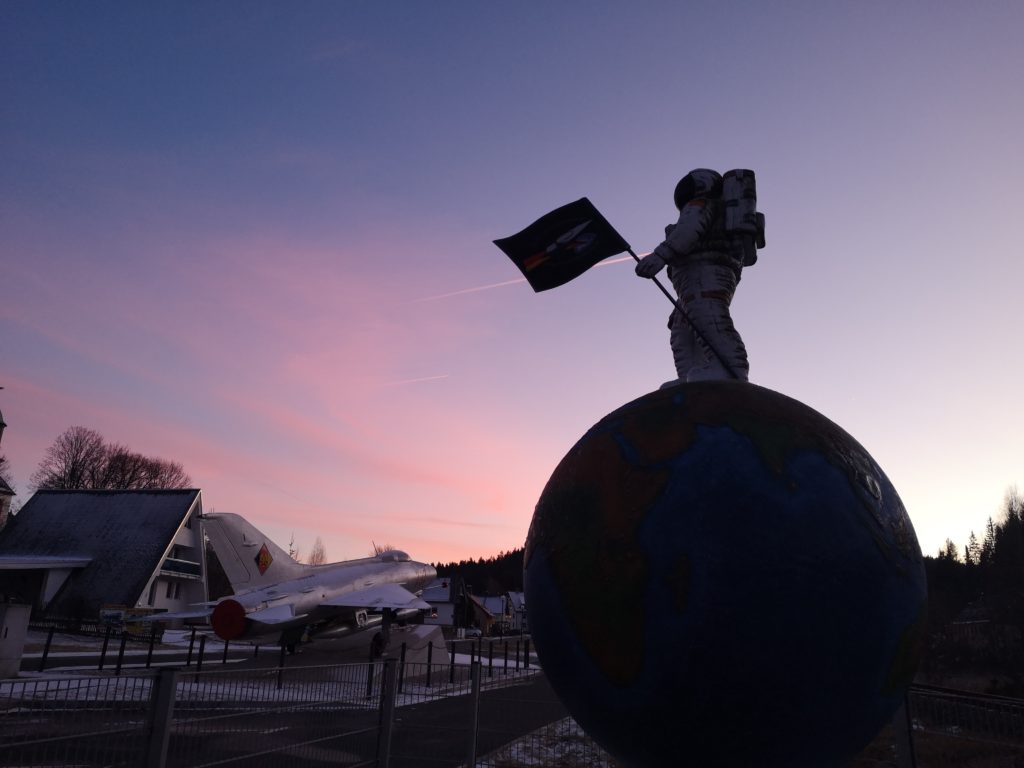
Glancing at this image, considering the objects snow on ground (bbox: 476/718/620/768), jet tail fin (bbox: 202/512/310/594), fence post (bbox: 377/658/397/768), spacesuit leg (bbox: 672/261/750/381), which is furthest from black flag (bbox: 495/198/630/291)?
jet tail fin (bbox: 202/512/310/594)

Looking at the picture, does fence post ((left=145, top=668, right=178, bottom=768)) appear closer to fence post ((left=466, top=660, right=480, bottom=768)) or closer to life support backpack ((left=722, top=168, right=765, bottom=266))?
fence post ((left=466, top=660, right=480, bottom=768))

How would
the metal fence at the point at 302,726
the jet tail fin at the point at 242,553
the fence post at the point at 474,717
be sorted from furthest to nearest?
the jet tail fin at the point at 242,553 → the fence post at the point at 474,717 → the metal fence at the point at 302,726

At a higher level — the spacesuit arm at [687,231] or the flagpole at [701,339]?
the spacesuit arm at [687,231]

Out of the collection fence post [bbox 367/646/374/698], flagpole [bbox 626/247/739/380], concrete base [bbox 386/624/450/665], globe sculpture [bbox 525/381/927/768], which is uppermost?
flagpole [bbox 626/247/739/380]

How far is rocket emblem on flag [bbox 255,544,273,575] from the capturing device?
2981 cm

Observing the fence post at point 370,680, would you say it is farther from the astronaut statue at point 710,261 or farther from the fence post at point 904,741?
the fence post at point 904,741

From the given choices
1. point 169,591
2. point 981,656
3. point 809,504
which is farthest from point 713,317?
point 169,591

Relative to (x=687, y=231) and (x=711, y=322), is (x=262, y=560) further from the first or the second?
(x=687, y=231)

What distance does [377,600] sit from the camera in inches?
968

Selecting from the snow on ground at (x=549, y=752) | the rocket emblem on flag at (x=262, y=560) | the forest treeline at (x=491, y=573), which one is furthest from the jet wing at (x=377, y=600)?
the forest treeline at (x=491, y=573)

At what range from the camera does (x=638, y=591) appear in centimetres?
250

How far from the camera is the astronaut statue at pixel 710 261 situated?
514cm

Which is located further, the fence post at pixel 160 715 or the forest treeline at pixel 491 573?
the forest treeline at pixel 491 573

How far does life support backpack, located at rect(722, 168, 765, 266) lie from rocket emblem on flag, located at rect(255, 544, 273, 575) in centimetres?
2906
